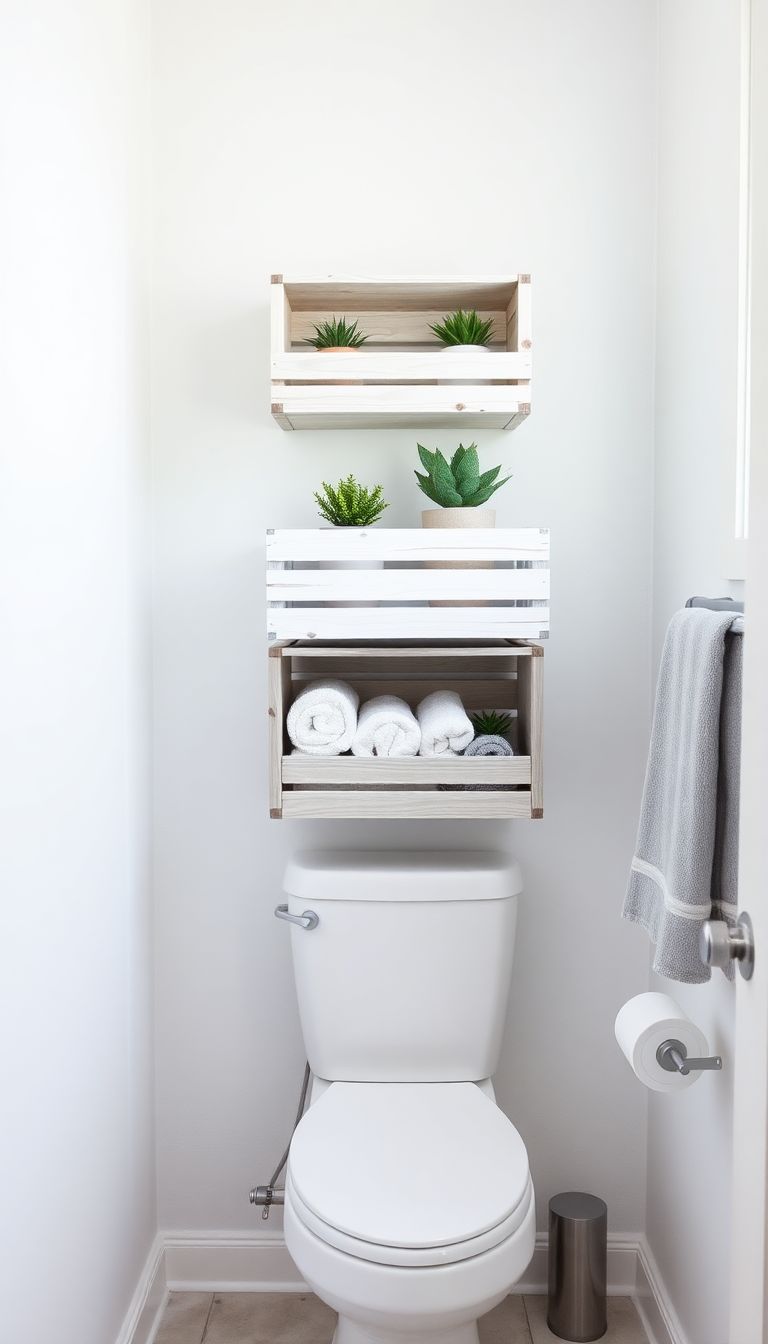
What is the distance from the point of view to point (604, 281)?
6.45 feet

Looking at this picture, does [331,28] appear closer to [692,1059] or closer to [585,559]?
[585,559]

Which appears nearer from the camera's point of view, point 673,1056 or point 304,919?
point 673,1056

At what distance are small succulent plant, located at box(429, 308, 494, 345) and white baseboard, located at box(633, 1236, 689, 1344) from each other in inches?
66.2

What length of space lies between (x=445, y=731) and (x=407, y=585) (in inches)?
9.6

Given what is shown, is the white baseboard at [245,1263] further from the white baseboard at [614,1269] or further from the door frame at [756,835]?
the door frame at [756,835]

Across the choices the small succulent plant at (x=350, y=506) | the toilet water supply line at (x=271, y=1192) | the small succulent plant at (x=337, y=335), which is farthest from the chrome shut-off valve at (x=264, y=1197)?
the small succulent plant at (x=337, y=335)

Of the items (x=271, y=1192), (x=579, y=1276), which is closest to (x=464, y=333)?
(x=271, y=1192)

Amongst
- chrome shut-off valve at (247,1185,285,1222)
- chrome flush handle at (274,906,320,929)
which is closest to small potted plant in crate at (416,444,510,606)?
chrome flush handle at (274,906,320,929)

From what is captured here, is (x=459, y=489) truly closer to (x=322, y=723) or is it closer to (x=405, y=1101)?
(x=322, y=723)

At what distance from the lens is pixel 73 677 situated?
150 cm

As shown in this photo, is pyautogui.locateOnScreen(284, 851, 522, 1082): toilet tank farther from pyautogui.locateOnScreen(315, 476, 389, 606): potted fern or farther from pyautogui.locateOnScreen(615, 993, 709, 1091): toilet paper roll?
pyautogui.locateOnScreen(315, 476, 389, 606): potted fern

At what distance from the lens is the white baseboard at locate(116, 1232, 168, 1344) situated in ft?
5.81

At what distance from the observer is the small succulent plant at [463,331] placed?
73.0 inches

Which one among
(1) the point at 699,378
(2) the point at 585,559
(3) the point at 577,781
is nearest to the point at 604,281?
(1) the point at 699,378
